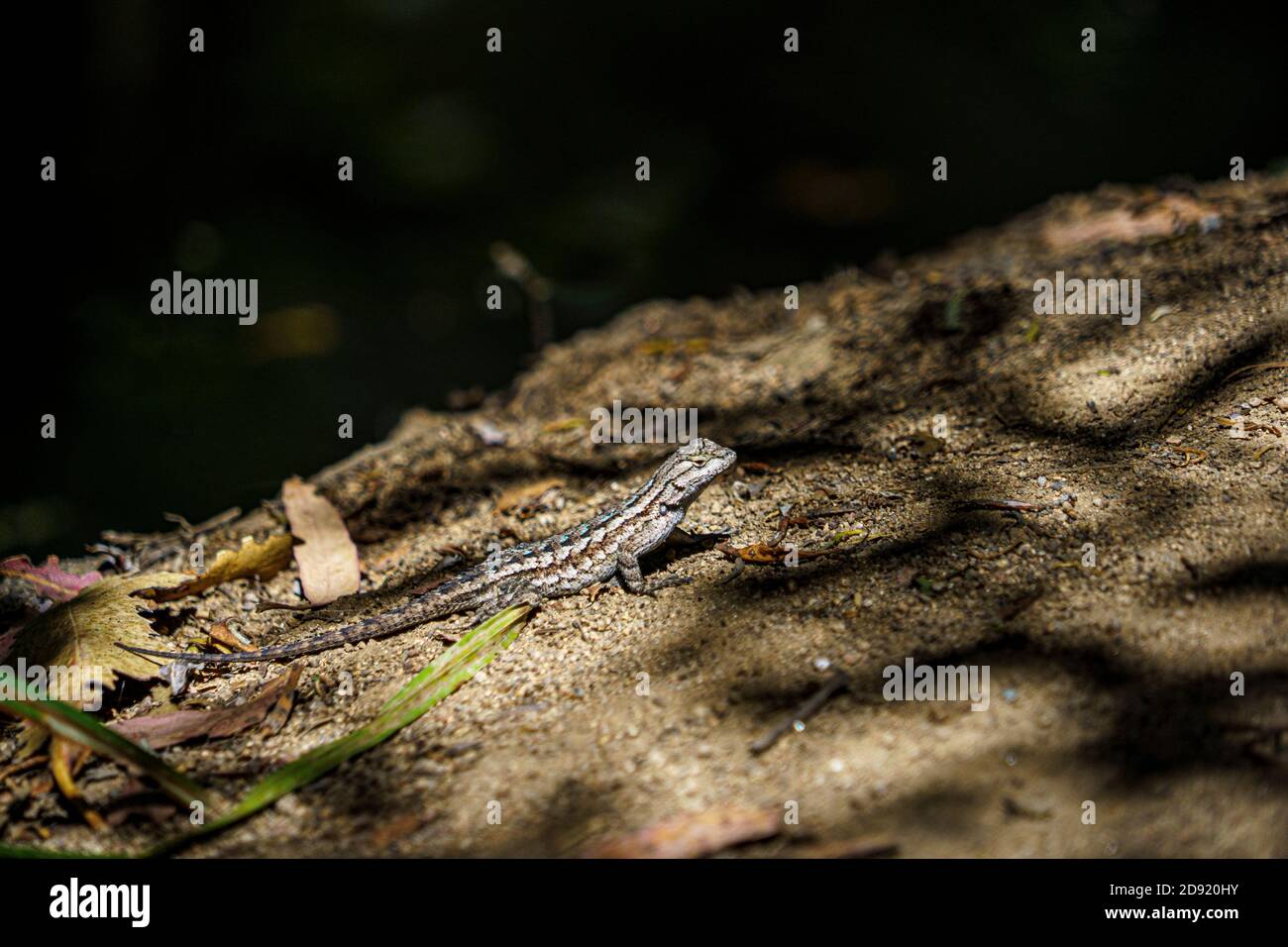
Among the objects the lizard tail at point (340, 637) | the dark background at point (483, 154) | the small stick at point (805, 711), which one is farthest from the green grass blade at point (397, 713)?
the dark background at point (483, 154)

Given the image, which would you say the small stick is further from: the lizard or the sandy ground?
the lizard

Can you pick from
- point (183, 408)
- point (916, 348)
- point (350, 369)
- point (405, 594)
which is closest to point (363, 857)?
point (405, 594)

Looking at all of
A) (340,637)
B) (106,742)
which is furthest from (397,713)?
(106,742)

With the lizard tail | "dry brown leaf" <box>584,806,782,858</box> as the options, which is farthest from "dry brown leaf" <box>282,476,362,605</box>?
"dry brown leaf" <box>584,806,782,858</box>

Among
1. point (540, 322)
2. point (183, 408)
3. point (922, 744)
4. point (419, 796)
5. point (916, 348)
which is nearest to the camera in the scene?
point (922, 744)

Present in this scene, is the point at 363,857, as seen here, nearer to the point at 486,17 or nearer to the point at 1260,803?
the point at 1260,803

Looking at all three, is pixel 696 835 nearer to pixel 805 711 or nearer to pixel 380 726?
pixel 805 711

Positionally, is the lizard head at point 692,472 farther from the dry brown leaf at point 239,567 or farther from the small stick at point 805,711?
the dry brown leaf at point 239,567
